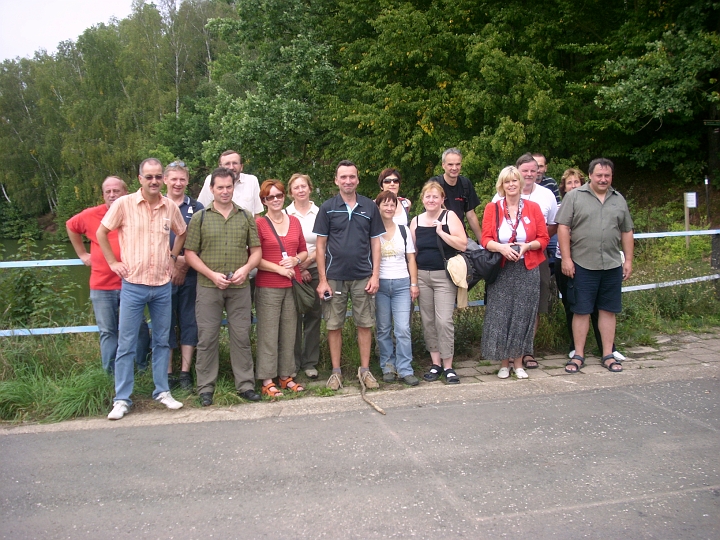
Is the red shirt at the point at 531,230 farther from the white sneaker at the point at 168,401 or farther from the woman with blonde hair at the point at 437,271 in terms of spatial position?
the white sneaker at the point at 168,401

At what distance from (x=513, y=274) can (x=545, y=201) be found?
1.01 m

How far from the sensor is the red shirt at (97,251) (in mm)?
5130

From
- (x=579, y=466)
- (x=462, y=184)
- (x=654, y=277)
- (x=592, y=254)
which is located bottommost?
(x=579, y=466)

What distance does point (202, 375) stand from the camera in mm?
5254

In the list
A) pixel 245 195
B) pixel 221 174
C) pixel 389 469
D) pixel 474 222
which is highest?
pixel 221 174

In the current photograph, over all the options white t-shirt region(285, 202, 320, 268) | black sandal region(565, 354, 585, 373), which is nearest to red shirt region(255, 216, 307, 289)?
white t-shirt region(285, 202, 320, 268)

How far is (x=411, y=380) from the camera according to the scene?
18.4 ft

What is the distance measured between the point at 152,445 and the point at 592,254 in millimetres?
4282

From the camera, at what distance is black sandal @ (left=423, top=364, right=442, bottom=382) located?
5744mm

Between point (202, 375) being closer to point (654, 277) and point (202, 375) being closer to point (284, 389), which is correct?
point (284, 389)

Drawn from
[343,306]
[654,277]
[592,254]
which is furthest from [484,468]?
[654,277]

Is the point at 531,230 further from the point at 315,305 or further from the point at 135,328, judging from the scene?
the point at 135,328

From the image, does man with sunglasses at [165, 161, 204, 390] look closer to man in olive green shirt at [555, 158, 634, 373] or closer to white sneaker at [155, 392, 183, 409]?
white sneaker at [155, 392, 183, 409]

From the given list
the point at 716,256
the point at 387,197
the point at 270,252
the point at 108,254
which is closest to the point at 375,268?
the point at 387,197
